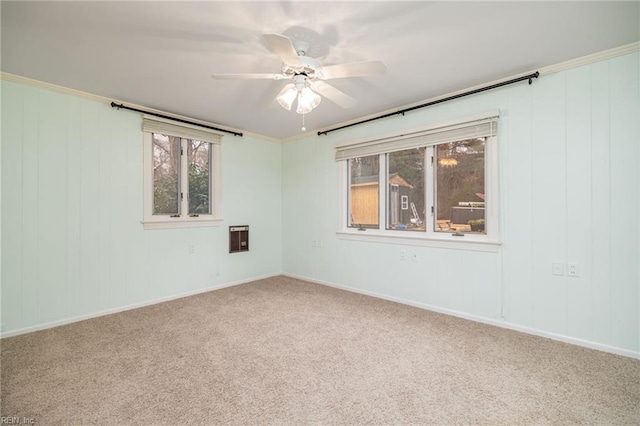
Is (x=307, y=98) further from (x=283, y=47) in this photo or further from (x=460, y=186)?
(x=460, y=186)

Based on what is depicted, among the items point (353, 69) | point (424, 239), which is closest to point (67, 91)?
point (353, 69)

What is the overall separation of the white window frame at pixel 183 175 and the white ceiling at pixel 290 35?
2.01 ft

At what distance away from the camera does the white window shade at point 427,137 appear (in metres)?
2.98

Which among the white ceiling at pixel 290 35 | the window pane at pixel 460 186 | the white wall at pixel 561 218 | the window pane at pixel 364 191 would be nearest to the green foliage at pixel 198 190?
the white ceiling at pixel 290 35

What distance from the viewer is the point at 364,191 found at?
423 centimetres

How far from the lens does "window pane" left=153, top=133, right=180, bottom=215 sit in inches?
148

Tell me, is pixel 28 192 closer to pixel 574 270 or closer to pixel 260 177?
pixel 260 177

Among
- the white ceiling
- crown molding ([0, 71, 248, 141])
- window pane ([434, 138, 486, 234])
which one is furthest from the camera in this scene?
window pane ([434, 138, 486, 234])

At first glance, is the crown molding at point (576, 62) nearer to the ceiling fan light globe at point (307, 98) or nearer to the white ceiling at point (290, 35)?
the white ceiling at point (290, 35)

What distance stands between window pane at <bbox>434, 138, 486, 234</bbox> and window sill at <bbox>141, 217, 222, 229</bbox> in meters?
3.22

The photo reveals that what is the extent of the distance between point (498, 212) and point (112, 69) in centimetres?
405

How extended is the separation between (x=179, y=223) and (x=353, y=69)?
124 inches

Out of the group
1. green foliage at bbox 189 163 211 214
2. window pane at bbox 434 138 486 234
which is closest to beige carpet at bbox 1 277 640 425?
window pane at bbox 434 138 486 234

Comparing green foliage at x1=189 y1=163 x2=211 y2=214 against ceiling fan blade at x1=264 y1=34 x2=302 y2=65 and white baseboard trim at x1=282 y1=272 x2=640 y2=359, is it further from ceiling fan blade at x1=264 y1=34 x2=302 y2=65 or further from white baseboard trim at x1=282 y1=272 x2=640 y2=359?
ceiling fan blade at x1=264 y1=34 x2=302 y2=65
